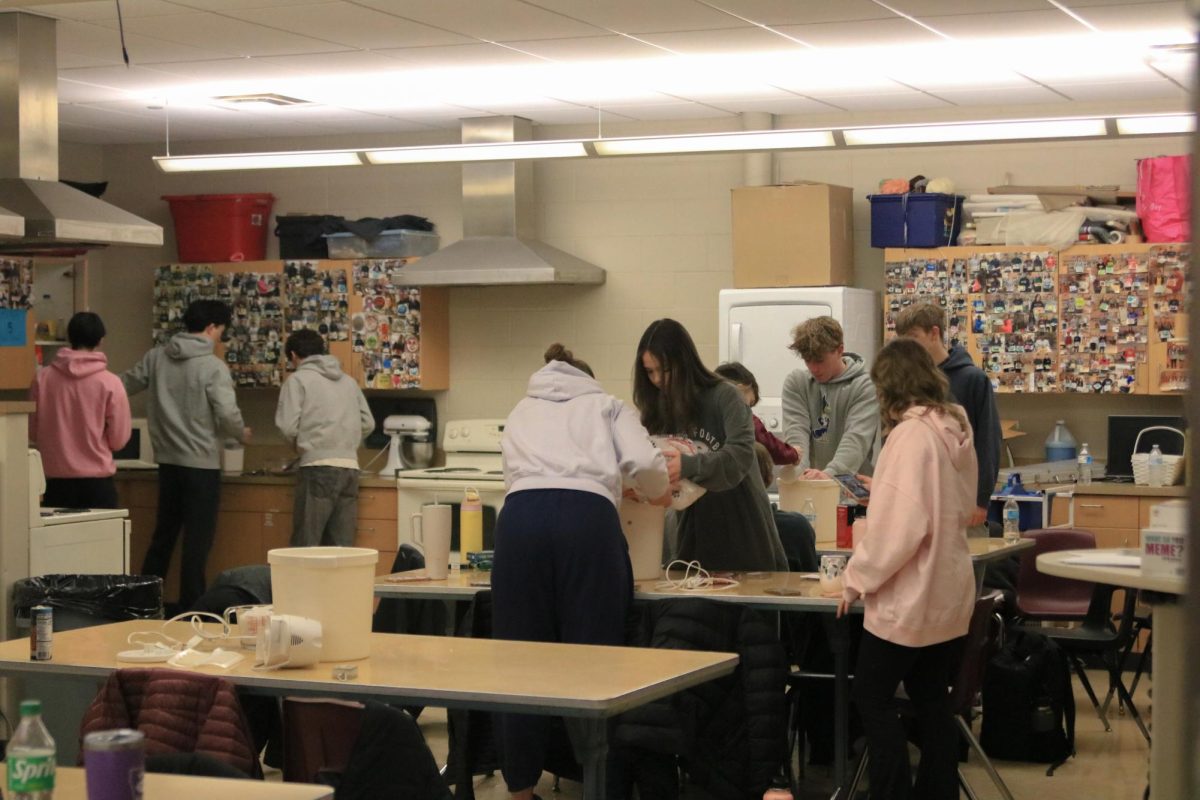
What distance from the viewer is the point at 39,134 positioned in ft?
22.1

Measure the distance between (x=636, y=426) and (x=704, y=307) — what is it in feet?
15.0

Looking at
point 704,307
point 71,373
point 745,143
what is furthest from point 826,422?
point 71,373

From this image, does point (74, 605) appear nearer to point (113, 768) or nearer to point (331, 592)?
point (331, 592)

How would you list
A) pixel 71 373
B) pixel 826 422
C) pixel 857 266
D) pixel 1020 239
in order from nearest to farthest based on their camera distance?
1. pixel 826 422
2. pixel 71 373
3. pixel 1020 239
4. pixel 857 266

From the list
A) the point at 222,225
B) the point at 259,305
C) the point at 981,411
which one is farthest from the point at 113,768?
A: the point at 222,225

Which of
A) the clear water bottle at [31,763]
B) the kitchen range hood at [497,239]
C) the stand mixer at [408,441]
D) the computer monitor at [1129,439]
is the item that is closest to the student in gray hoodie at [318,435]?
the stand mixer at [408,441]

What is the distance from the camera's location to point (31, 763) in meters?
2.25

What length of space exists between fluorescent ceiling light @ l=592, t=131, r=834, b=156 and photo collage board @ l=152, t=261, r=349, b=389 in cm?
297

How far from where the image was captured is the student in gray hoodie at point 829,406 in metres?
6.17

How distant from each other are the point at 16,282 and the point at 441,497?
2.45 meters

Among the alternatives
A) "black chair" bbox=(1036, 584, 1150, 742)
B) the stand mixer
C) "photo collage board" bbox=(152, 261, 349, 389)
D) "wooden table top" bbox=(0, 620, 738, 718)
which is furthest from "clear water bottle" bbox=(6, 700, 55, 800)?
"photo collage board" bbox=(152, 261, 349, 389)

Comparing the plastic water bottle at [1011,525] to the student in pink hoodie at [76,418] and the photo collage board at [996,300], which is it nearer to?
the photo collage board at [996,300]

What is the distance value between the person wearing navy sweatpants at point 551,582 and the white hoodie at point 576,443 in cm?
5

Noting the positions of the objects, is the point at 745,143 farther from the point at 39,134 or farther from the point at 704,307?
the point at 39,134
